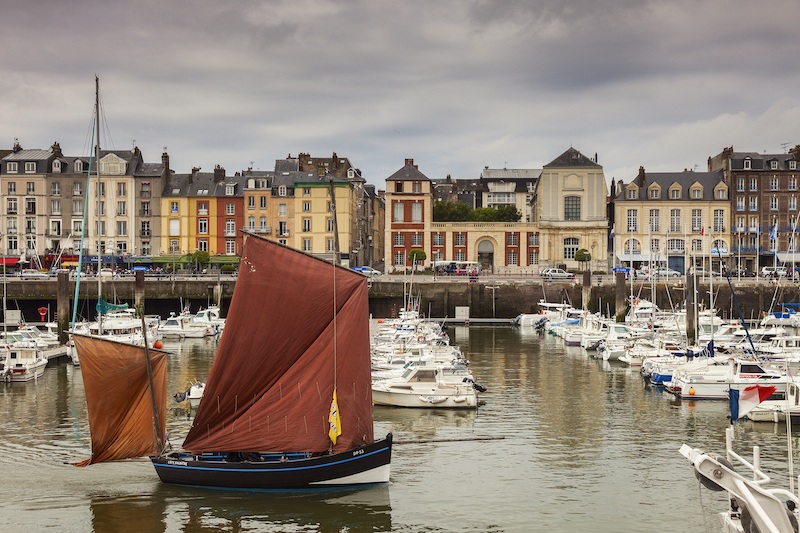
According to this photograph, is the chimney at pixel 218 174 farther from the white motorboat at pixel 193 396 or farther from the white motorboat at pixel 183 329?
the white motorboat at pixel 193 396

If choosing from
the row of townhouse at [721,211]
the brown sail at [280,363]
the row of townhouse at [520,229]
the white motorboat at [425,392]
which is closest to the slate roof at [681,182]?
the row of townhouse at [721,211]

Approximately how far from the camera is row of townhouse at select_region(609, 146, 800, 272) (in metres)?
102

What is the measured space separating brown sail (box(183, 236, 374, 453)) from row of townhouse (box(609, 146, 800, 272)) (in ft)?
265

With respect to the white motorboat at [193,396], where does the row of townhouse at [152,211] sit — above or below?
above

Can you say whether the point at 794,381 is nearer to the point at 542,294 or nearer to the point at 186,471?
the point at 186,471

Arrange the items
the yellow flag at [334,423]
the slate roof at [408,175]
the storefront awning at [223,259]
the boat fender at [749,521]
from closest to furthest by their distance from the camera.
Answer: the boat fender at [749,521] < the yellow flag at [334,423] < the storefront awning at [223,259] < the slate roof at [408,175]

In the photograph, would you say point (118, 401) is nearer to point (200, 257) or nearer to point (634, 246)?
point (200, 257)

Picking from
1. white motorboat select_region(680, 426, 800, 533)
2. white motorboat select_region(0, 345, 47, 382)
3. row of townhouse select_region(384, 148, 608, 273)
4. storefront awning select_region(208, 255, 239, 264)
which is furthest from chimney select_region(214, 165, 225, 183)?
white motorboat select_region(680, 426, 800, 533)

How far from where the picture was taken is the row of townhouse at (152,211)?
98.9m

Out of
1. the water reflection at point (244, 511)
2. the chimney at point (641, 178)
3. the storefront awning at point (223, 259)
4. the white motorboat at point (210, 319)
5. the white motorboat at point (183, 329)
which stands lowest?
the water reflection at point (244, 511)

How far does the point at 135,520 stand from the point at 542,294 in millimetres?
64472

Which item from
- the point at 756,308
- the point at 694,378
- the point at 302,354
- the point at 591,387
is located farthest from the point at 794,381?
the point at 756,308

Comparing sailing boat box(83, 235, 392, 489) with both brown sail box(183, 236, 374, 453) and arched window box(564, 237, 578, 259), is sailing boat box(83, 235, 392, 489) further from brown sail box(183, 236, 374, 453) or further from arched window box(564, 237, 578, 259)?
arched window box(564, 237, 578, 259)

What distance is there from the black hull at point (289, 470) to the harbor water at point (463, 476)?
286 mm
